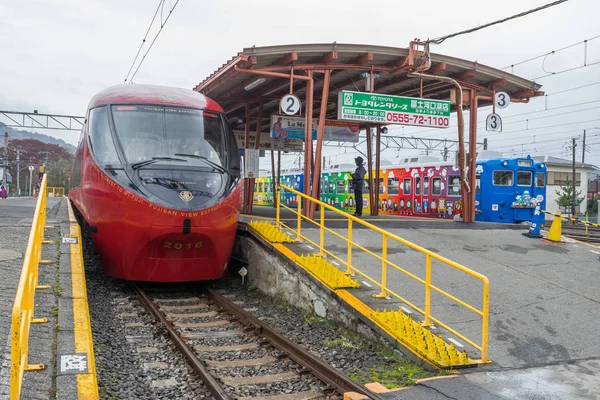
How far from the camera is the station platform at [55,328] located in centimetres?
430

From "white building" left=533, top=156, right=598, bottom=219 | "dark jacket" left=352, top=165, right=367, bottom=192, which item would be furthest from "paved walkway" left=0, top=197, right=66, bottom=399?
"white building" left=533, top=156, right=598, bottom=219

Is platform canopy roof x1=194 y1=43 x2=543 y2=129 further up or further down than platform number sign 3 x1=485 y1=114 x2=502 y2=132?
further up

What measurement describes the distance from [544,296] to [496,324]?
1.60 metres

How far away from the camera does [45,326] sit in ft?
18.5

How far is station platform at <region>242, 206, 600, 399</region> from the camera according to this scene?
494 centimetres

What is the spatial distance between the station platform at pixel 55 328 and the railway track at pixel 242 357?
119cm

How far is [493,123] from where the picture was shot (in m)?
15.1

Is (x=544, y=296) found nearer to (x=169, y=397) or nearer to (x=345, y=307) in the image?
(x=345, y=307)

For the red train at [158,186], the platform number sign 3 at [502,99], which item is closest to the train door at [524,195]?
the platform number sign 3 at [502,99]

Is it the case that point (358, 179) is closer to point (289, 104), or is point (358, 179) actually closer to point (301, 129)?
point (289, 104)

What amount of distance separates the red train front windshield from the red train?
2 centimetres

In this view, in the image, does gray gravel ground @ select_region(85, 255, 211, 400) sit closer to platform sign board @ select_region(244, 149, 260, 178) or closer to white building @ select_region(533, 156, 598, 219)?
platform sign board @ select_region(244, 149, 260, 178)

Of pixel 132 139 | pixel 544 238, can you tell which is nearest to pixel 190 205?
pixel 132 139

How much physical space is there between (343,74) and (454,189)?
826 cm
